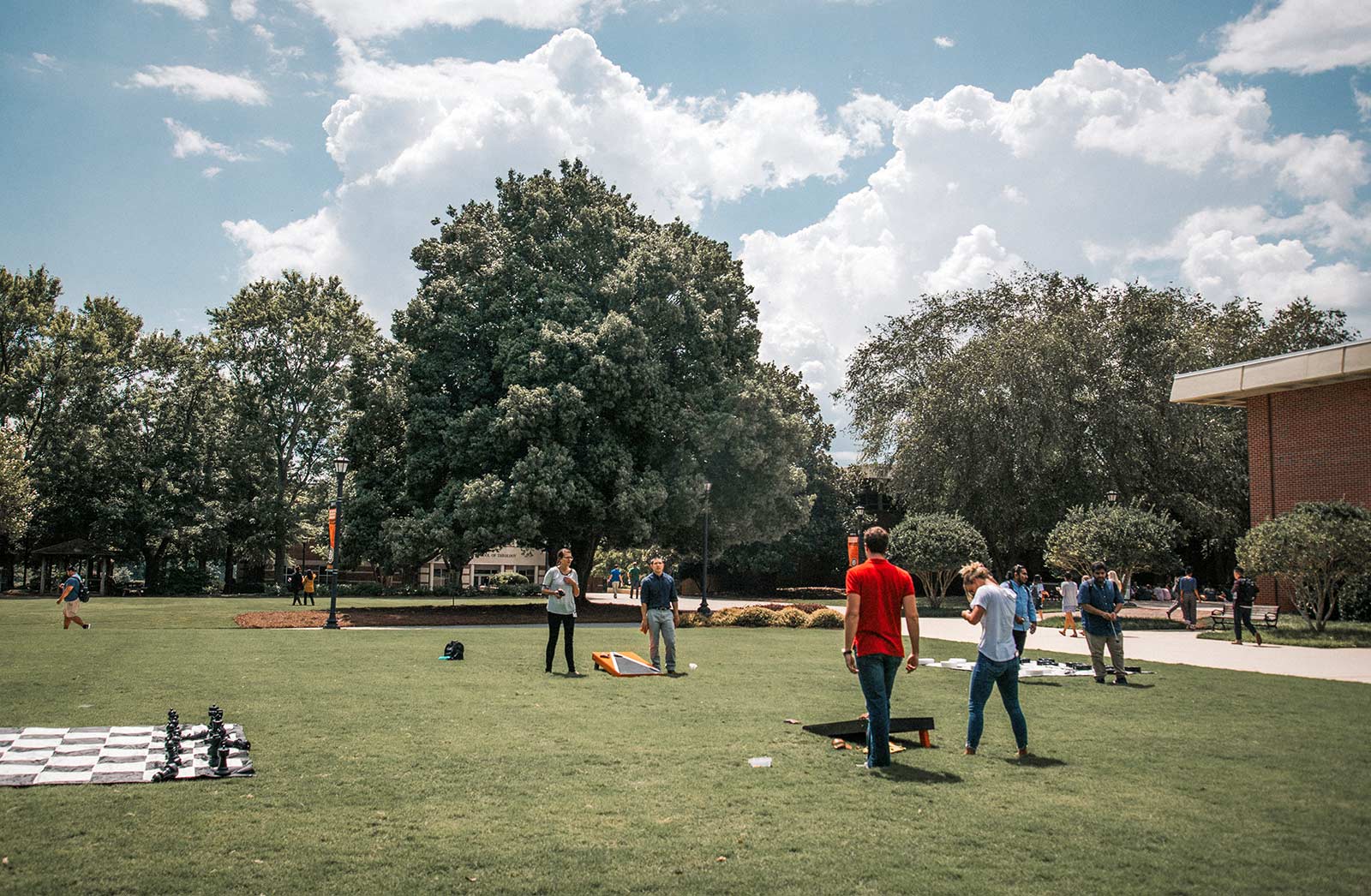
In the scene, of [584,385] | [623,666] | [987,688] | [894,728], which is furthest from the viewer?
[584,385]

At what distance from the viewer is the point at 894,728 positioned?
9.23 metres

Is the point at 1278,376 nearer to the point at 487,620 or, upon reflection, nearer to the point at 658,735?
the point at 487,620

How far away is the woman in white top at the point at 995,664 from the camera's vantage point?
29.0 ft

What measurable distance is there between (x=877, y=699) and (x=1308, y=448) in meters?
28.3

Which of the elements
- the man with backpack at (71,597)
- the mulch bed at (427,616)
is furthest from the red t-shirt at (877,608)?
the mulch bed at (427,616)

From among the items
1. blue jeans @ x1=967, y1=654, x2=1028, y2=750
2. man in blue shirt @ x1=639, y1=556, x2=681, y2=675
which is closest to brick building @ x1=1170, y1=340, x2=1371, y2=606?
man in blue shirt @ x1=639, y1=556, x2=681, y2=675

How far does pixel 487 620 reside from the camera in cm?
3130

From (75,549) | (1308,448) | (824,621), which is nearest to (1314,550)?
(1308,448)

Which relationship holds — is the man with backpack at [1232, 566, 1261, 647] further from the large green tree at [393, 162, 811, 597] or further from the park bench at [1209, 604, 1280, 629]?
the large green tree at [393, 162, 811, 597]

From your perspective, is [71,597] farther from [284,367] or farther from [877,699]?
[284,367]

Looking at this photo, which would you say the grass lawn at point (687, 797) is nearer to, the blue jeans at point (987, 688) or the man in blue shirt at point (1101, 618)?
the blue jeans at point (987, 688)

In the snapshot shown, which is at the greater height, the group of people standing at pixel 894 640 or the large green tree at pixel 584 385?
the large green tree at pixel 584 385

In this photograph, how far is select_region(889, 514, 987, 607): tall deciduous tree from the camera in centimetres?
3778

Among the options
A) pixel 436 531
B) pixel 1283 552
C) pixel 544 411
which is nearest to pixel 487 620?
pixel 436 531
